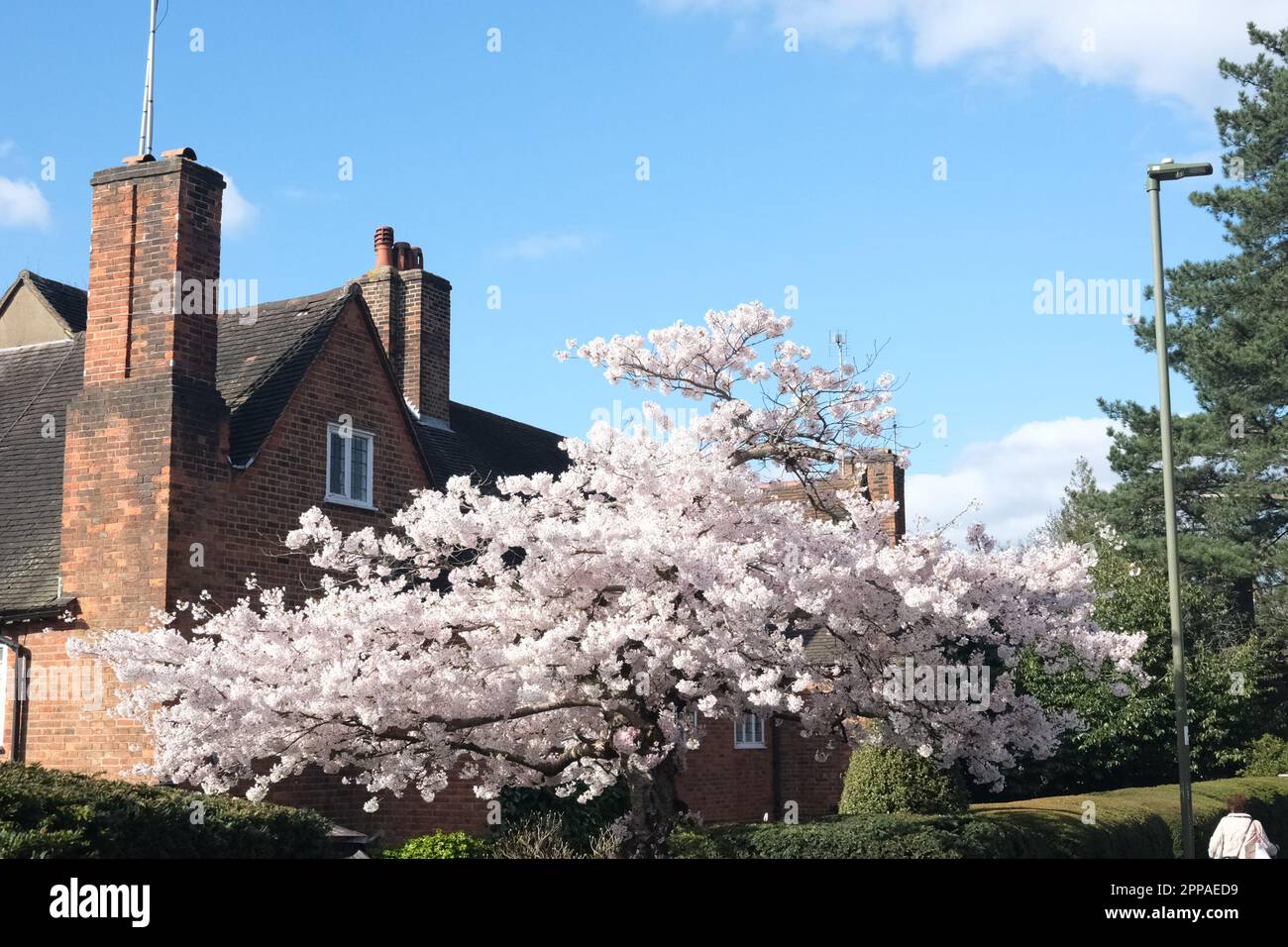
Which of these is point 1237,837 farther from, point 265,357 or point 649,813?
point 265,357

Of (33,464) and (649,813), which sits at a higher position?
(33,464)

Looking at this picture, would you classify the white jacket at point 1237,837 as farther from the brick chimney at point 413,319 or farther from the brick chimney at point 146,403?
the brick chimney at point 413,319

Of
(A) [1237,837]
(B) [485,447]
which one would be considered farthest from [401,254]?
(A) [1237,837]

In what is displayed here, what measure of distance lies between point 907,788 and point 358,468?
978 centimetres

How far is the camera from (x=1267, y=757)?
105 ft

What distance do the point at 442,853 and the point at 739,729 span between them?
14329 millimetres

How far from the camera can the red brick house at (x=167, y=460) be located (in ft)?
58.8

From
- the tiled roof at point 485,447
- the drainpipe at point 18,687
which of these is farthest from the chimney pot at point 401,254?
the drainpipe at point 18,687

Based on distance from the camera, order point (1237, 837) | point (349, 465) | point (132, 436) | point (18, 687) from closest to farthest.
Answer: point (1237, 837)
point (132, 436)
point (18, 687)
point (349, 465)

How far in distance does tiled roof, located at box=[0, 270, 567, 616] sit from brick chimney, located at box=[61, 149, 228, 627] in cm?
94

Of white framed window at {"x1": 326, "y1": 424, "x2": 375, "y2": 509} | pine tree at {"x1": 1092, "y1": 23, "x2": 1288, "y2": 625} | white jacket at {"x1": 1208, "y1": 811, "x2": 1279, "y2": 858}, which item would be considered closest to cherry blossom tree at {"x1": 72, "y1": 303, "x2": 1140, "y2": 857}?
white jacket at {"x1": 1208, "y1": 811, "x2": 1279, "y2": 858}

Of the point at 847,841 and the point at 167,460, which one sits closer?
the point at 847,841

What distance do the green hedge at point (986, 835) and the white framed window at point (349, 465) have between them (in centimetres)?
794

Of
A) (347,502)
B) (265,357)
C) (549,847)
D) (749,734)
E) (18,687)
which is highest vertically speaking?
(265,357)
